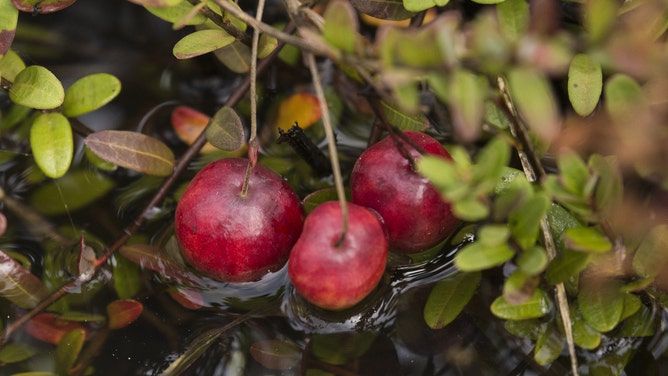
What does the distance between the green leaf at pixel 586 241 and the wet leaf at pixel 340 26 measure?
516mm

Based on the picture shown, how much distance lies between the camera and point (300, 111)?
212 cm

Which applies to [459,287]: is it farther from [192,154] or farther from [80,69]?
[80,69]

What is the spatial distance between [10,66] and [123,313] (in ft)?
2.09

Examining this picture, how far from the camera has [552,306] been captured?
159 centimetres

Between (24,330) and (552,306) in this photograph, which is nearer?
(552,306)

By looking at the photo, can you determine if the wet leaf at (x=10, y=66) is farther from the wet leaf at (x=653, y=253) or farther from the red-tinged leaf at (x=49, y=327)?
the wet leaf at (x=653, y=253)

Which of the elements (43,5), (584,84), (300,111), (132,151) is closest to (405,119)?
(584,84)

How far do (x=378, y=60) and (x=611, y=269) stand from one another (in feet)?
2.24

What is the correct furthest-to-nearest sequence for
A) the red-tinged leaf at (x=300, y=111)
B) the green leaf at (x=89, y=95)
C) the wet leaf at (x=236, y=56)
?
the red-tinged leaf at (x=300, y=111), the wet leaf at (x=236, y=56), the green leaf at (x=89, y=95)

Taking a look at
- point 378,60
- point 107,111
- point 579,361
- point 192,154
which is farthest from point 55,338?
point 579,361

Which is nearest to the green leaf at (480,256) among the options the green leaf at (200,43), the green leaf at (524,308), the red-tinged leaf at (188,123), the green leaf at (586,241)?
the green leaf at (586,241)

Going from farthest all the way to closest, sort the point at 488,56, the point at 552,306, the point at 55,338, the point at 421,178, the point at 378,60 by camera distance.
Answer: the point at 55,338 < the point at 552,306 < the point at 421,178 < the point at 378,60 < the point at 488,56

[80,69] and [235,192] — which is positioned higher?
[235,192]

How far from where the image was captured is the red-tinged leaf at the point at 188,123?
6.90ft
